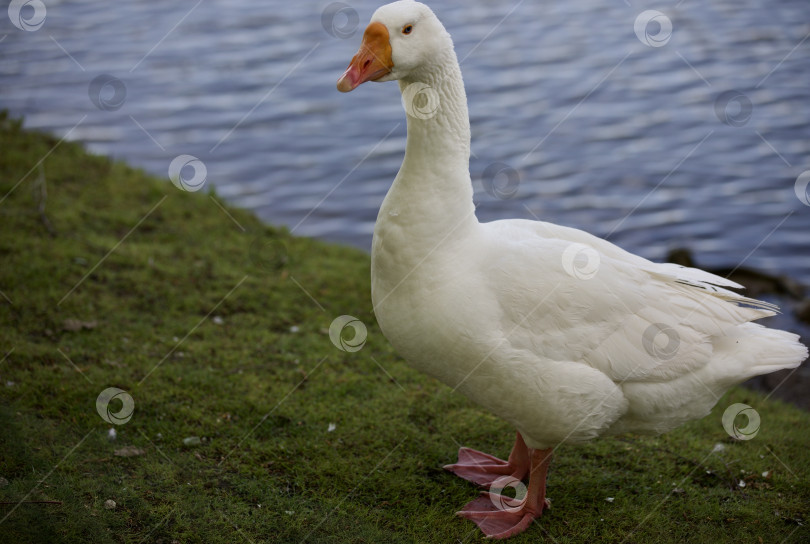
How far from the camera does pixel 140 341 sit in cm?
571

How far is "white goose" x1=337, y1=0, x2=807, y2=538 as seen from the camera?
378 cm

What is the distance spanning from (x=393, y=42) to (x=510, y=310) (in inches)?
58.4

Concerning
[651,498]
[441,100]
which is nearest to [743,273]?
[651,498]

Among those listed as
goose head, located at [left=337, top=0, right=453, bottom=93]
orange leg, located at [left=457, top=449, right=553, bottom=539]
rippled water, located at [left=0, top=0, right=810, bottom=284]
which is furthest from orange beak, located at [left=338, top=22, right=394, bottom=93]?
rippled water, located at [left=0, top=0, right=810, bottom=284]

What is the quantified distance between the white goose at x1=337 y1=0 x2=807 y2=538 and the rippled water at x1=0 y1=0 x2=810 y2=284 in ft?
15.6

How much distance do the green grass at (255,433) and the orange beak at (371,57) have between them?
2423 millimetres

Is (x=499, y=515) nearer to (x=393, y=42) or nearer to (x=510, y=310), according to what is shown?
(x=510, y=310)

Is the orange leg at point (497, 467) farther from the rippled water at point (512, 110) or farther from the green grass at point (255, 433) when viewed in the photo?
the rippled water at point (512, 110)

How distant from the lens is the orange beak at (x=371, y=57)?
11.9ft

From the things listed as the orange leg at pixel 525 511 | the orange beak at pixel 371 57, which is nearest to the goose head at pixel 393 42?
the orange beak at pixel 371 57

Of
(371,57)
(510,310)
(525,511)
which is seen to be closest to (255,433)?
(525,511)

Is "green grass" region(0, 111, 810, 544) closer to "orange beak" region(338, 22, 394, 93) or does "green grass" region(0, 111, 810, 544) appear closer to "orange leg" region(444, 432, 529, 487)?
"orange leg" region(444, 432, 529, 487)

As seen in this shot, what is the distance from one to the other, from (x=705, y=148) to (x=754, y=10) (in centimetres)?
464

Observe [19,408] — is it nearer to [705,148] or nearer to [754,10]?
[705,148]
